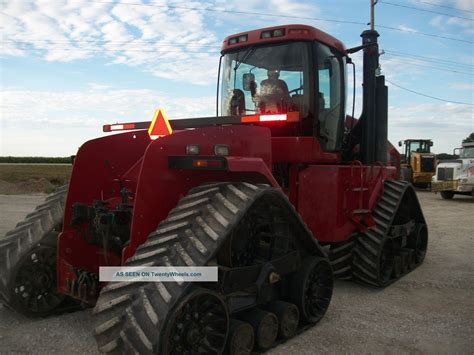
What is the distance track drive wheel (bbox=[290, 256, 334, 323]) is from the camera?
13.5 ft

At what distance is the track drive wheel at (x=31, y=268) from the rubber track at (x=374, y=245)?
3502mm

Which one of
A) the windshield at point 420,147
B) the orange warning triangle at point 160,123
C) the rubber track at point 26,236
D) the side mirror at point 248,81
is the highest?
the side mirror at point 248,81

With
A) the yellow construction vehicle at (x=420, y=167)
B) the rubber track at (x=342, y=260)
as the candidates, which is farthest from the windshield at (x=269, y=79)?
the yellow construction vehicle at (x=420, y=167)

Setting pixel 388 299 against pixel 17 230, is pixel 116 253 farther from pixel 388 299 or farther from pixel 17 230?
pixel 388 299

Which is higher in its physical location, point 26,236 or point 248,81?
point 248,81

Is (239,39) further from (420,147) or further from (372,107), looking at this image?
(420,147)

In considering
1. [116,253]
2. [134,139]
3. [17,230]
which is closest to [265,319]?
[116,253]

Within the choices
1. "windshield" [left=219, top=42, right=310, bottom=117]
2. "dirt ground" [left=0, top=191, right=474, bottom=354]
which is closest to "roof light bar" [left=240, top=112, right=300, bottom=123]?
"windshield" [left=219, top=42, right=310, bottom=117]

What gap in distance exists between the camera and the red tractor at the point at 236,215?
3.08 meters

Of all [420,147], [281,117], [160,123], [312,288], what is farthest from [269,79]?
[420,147]

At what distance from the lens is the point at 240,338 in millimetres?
3396

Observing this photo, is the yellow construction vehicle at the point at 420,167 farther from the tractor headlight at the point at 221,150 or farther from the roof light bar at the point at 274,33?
the tractor headlight at the point at 221,150

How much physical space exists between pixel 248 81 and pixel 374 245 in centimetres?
259

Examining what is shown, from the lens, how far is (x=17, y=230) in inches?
179
